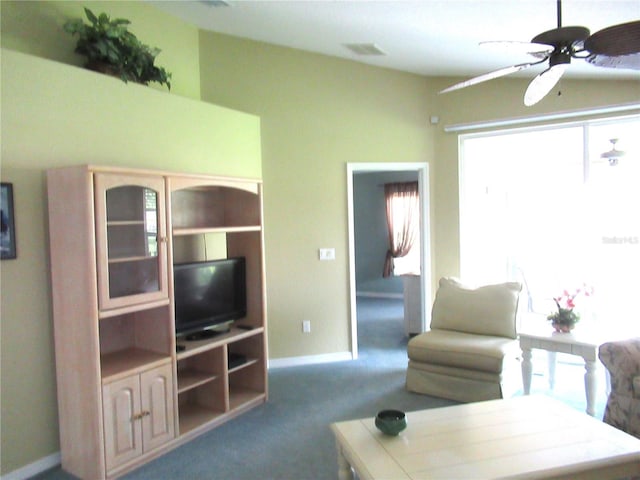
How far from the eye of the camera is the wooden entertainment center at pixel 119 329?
2.53 metres

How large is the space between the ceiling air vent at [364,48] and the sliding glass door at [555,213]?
54.1 inches

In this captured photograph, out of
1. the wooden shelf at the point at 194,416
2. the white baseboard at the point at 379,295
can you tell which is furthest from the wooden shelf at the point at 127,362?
the white baseboard at the point at 379,295

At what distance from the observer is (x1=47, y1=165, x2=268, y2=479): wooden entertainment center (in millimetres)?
2531

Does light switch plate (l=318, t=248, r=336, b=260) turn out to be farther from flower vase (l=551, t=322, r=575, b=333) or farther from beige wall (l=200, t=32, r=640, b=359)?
flower vase (l=551, t=322, r=575, b=333)

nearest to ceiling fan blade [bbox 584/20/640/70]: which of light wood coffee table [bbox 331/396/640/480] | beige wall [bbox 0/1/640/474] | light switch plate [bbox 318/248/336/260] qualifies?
light wood coffee table [bbox 331/396/640/480]

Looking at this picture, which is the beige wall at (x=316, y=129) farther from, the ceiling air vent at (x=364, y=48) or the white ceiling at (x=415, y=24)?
the ceiling air vent at (x=364, y=48)

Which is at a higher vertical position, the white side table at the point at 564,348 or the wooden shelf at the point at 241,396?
the white side table at the point at 564,348

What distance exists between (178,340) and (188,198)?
1126 millimetres

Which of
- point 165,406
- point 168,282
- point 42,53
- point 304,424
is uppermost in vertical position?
point 42,53

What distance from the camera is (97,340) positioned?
252 cm

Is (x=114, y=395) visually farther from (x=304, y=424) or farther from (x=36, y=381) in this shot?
(x=304, y=424)

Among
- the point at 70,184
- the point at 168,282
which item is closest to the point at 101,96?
the point at 70,184

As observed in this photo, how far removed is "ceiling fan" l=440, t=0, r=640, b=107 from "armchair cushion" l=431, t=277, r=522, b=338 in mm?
1846

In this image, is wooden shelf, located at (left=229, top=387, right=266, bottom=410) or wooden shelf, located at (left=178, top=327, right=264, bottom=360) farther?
wooden shelf, located at (left=229, top=387, right=266, bottom=410)
